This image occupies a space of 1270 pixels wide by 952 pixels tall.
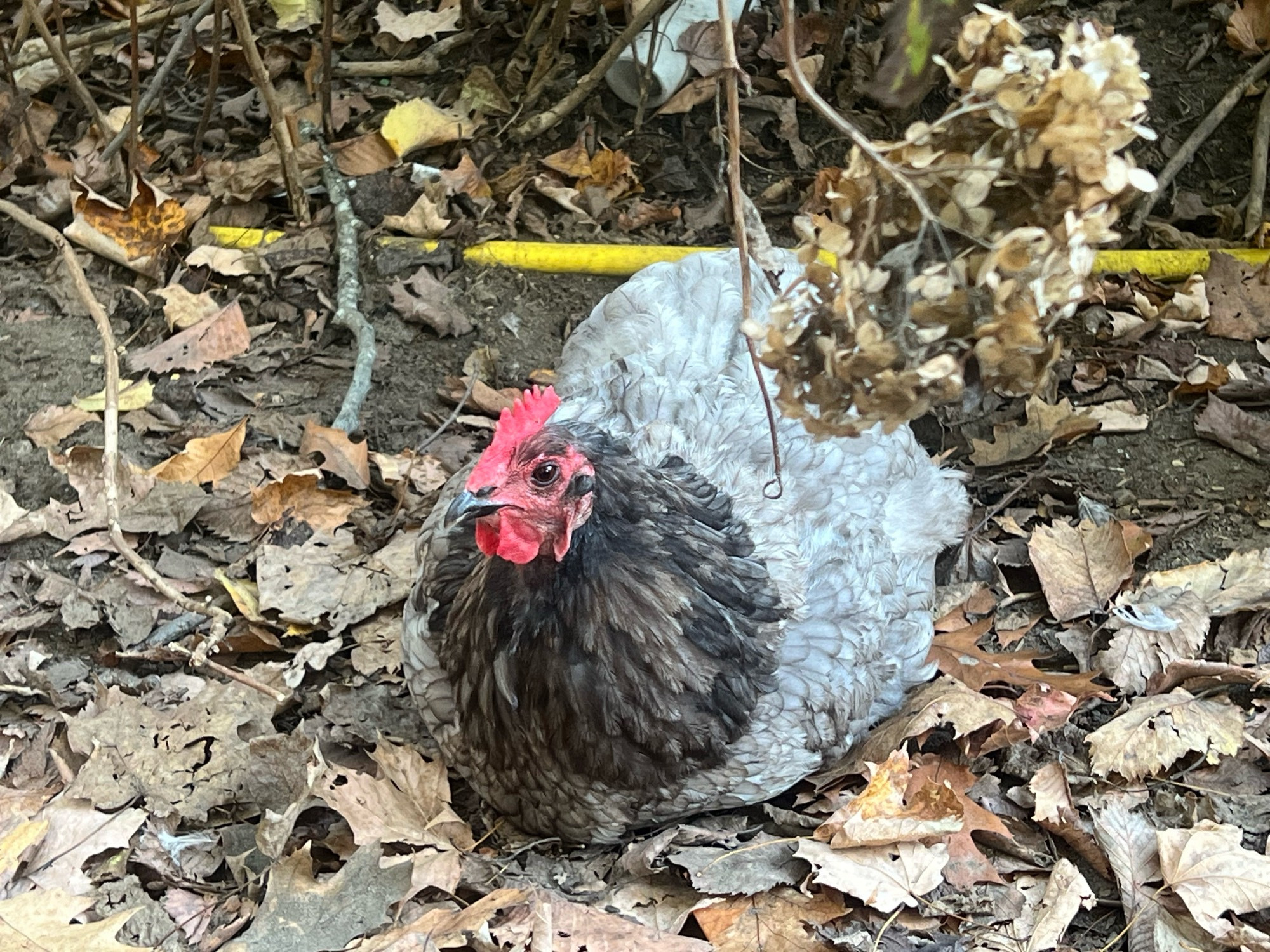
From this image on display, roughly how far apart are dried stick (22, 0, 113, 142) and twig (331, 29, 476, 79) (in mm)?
934

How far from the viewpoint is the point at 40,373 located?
3.60 meters

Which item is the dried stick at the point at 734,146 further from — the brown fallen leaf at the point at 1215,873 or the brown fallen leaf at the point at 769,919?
the brown fallen leaf at the point at 1215,873

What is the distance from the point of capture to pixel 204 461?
3.39 meters

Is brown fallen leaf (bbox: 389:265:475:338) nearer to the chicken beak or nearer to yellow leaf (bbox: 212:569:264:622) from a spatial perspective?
yellow leaf (bbox: 212:569:264:622)

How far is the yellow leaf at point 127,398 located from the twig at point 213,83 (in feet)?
3.88

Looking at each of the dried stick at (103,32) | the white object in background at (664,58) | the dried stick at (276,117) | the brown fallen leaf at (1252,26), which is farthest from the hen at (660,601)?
the dried stick at (103,32)

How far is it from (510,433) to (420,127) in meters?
2.59

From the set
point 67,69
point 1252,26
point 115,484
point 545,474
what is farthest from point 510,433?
point 1252,26

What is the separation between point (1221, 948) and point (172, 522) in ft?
9.22

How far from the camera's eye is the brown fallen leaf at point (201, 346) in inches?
146

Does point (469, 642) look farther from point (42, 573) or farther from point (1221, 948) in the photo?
point (1221, 948)

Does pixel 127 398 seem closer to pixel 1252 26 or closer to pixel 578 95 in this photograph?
pixel 578 95

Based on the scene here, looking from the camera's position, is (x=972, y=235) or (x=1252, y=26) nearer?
(x=972, y=235)

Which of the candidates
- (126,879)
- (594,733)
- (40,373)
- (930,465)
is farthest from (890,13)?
(40,373)
